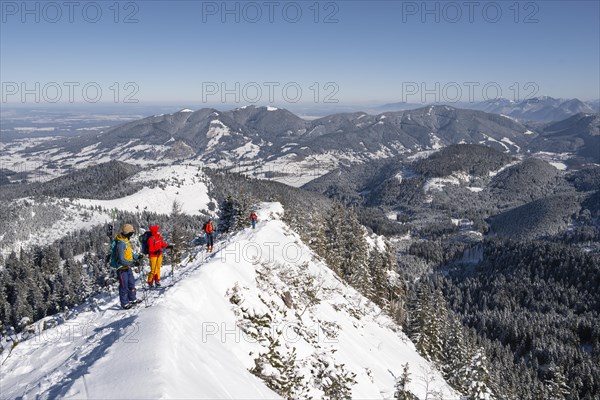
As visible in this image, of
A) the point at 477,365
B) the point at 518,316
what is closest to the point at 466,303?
the point at 518,316

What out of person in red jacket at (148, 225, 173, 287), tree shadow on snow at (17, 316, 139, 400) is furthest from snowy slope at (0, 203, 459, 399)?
person in red jacket at (148, 225, 173, 287)

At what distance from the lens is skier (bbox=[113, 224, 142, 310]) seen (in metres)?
15.8

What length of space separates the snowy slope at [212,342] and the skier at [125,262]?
653 millimetres

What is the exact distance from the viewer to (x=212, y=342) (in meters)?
13.9

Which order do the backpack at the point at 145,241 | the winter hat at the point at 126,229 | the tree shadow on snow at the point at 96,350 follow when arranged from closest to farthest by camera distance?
the tree shadow on snow at the point at 96,350 → the winter hat at the point at 126,229 → the backpack at the point at 145,241

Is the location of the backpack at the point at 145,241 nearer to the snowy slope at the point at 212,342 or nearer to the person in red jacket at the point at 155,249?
the person in red jacket at the point at 155,249

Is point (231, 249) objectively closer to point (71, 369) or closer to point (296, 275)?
point (296, 275)

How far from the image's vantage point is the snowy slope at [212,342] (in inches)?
400

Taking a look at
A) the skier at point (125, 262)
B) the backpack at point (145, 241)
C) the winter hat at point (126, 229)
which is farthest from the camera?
the backpack at point (145, 241)

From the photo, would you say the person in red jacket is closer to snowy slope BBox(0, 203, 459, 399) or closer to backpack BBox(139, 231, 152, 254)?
backpack BBox(139, 231, 152, 254)

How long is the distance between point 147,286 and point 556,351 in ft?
394

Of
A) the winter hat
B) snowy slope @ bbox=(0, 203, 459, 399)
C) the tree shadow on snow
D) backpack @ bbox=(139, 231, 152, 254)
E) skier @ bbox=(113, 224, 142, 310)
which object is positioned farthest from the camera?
backpack @ bbox=(139, 231, 152, 254)

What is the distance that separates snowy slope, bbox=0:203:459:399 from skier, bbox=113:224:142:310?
65 centimetres

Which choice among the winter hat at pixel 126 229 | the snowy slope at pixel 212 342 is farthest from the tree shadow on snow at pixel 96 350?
the winter hat at pixel 126 229
